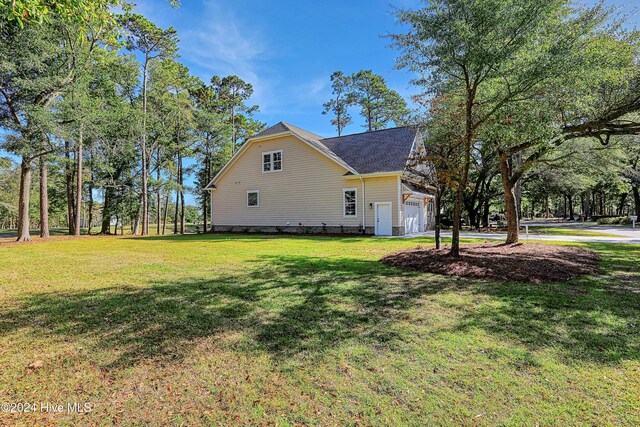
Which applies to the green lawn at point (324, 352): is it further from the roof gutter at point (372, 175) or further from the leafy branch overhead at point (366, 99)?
the leafy branch overhead at point (366, 99)

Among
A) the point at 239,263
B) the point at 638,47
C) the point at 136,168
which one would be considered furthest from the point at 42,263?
the point at 136,168

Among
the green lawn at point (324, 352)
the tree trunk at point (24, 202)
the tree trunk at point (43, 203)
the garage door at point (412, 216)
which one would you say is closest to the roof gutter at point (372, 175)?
the garage door at point (412, 216)

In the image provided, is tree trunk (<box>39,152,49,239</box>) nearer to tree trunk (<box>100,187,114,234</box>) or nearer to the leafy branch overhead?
tree trunk (<box>100,187,114,234</box>)

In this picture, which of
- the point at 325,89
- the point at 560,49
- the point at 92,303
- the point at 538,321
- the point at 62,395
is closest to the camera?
the point at 62,395

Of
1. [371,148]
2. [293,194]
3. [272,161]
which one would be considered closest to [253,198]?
[272,161]

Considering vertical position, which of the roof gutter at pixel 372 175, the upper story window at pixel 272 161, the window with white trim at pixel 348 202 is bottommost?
the window with white trim at pixel 348 202

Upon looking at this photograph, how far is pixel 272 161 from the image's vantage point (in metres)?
21.0

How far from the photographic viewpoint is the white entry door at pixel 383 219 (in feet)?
56.6

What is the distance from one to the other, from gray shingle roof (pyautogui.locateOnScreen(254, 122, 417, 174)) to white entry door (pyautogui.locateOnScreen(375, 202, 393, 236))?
6.62ft

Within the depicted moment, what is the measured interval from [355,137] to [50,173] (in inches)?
1017

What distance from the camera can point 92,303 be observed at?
479 centimetres

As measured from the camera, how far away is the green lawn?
7.61 ft

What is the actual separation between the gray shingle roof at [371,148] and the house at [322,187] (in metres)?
0.06

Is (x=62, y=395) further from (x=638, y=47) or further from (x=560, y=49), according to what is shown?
(x=638, y=47)
